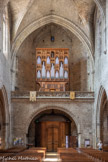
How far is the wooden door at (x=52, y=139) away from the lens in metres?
32.2

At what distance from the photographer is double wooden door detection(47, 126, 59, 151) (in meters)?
32.2

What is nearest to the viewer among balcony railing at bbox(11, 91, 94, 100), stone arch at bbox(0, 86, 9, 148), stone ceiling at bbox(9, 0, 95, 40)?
stone arch at bbox(0, 86, 9, 148)

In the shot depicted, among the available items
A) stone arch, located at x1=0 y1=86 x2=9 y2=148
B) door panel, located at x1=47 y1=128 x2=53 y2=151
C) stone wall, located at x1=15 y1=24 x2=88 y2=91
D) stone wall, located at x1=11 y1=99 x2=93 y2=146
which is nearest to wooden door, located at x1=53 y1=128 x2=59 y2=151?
door panel, located at x1=47 y1=128 x2=53 y2=151

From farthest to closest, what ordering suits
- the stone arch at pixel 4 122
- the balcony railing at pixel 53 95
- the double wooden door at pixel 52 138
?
the double wooden door at pixel 52 138 → the balcony railing at pixel 53 95 → the stone arch at pixel 4 122

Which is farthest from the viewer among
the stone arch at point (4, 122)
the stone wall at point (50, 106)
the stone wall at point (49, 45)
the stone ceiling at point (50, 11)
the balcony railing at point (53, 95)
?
the stone wall at point (49, 45)

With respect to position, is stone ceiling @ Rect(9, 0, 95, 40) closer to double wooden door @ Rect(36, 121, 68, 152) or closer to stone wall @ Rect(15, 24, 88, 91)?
stone wall @ Rect(15, 24, 88, 91)

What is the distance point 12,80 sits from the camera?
28594 mm

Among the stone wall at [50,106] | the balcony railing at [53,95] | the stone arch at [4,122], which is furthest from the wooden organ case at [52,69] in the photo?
the stone arch at [4,122]

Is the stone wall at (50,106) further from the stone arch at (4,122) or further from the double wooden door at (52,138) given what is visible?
→ the double wooden door at (52,138)

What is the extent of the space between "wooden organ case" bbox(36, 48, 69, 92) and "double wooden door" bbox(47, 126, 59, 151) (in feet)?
15.9

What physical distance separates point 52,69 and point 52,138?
7286mm

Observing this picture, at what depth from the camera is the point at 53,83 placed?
30.1m

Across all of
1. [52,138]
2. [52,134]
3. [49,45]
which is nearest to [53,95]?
[52,134]

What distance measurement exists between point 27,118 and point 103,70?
8412mm
